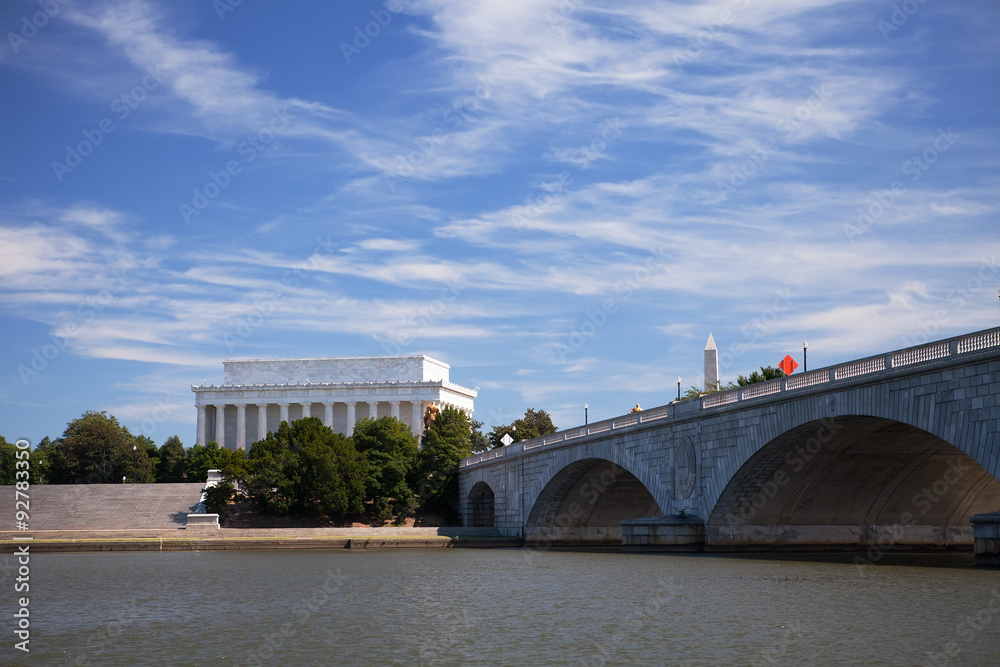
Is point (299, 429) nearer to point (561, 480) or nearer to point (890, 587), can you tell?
point (561, 480)

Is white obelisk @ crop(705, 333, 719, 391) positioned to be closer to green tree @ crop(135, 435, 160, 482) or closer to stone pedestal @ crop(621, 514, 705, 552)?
stone pedestal @ crop(621, 514, 705, 552)

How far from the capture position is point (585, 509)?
65.2 m

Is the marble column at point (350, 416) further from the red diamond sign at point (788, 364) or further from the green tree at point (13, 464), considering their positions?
the red diamond sign at point (788, 364)

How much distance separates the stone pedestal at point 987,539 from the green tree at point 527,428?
6899cm

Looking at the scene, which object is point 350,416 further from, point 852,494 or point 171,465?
point 852,494

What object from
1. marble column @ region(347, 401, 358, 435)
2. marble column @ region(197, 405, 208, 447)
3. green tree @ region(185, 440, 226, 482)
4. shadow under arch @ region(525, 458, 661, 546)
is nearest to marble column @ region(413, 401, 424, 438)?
marble column @ region(347, 401, 358, 435)

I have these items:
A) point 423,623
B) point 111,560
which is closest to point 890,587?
point 423,623

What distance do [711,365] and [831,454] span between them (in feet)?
124

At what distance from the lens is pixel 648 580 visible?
1237 inches

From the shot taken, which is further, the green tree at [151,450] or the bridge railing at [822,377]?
the green tree at [151,450]

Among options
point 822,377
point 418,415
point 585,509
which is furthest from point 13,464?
point 822,377

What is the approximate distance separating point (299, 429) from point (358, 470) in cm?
688

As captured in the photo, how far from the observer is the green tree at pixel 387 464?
78750 mm

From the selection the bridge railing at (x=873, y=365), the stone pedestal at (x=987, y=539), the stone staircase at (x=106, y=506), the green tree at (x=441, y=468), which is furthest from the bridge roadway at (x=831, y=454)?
the stone staircase at (x=106, y=506)
